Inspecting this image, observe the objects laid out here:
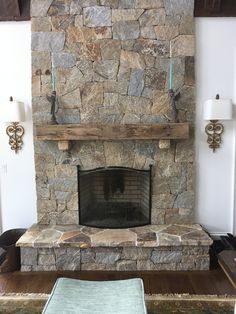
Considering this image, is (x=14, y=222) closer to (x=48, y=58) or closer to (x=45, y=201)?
(x=45, y=201)

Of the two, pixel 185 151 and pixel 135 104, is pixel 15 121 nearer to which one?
pixel 135 104

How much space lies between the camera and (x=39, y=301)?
8.04 ft

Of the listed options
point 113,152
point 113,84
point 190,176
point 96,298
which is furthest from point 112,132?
point 96,298

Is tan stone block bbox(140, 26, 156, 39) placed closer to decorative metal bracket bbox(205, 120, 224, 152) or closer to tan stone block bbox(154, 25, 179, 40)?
tan stone block bbox(154, 25, 179, 40)

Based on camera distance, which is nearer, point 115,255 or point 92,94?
point 115,255

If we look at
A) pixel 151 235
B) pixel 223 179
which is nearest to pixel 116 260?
pixel 151 235

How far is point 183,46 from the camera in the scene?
3.21 metres

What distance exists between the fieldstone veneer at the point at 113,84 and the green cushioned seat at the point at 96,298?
137cm

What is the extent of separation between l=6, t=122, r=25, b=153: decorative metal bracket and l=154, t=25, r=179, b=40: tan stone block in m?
1.88

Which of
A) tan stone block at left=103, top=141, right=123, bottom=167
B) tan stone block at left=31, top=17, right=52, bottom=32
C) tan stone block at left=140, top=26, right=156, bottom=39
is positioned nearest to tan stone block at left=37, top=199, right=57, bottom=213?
tan stone block at left=103, top=141, right=123, bottom=167

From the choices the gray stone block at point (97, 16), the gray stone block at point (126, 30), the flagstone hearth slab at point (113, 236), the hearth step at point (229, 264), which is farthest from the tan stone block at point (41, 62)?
the hearth step at point (229, 264)

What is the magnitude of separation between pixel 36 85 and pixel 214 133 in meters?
2.09

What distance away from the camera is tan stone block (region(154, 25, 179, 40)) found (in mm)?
3195

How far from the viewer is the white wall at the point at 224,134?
3.24 m
